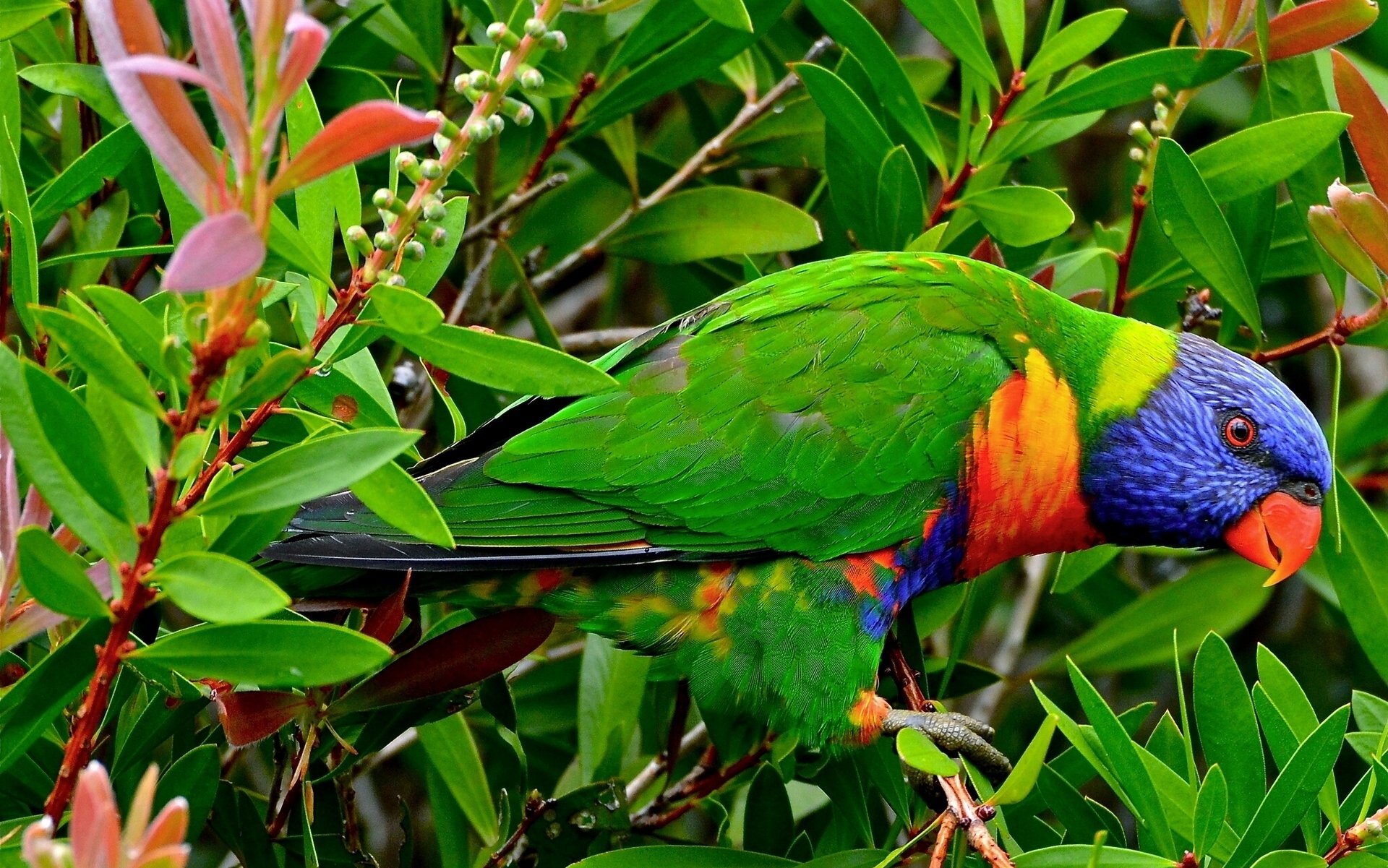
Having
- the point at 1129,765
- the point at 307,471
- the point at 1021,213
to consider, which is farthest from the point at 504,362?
the point at 1021,213

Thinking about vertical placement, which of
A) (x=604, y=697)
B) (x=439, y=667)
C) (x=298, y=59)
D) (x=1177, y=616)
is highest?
(x=298, y=59)

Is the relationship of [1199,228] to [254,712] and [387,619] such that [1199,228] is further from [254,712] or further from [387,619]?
[254,712]

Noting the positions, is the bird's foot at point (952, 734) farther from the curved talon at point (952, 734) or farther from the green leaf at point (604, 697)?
the green leaf at point (604, 697)

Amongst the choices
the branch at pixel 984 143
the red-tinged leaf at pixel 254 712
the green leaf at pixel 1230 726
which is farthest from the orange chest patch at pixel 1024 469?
the red-tinged leaf at pixel 254 712

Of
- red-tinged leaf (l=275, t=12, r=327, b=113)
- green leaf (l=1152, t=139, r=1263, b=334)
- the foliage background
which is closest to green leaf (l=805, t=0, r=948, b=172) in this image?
the foliage background

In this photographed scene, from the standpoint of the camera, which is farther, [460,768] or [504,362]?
[460,768]

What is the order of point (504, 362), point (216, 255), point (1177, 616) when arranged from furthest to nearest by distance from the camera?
point (1177, 616), point (504, 362), point (216, 255)

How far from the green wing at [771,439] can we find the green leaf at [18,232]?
73 cm

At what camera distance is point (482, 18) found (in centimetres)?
194

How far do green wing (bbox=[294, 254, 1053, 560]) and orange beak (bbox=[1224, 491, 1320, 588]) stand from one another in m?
0.56

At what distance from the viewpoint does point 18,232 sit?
4.28ft

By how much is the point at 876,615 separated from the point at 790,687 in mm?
194

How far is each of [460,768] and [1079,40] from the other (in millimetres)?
1611

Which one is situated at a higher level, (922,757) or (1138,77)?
(1138,77)
